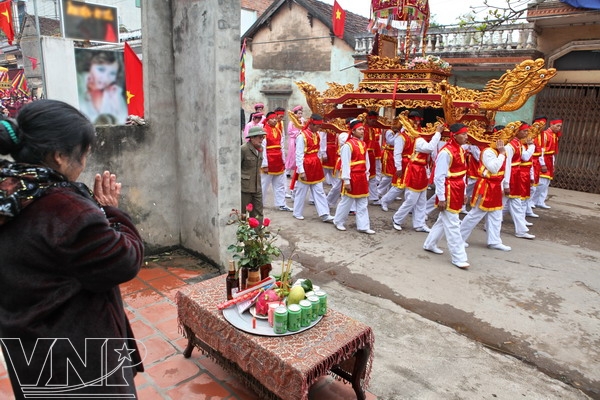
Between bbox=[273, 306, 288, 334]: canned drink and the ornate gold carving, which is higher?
the ornate gold carving

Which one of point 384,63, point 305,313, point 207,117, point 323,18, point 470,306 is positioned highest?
point 323,18

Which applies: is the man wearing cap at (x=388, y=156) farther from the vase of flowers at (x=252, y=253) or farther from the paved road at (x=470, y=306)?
the vase of flowers at (x=252, y=253)

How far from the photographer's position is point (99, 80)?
5.30 metres

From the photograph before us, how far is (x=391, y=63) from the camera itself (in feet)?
25.3

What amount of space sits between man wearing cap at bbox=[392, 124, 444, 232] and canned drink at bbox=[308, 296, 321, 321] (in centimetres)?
455

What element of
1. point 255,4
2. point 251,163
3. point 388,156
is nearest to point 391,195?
point 388,156

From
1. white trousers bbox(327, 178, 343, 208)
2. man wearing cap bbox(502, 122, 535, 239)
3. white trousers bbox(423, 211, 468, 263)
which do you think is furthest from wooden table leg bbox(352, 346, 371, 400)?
white trousers bbox(327, 178, 343, 208)

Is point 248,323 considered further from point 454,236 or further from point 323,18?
point 323,18

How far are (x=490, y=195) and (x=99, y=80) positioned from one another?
540 centimetres

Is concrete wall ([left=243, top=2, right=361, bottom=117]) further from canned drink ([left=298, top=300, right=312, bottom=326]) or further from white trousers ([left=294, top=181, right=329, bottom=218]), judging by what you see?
canned drink ([left=298, top=300, right=312, bottom=326])

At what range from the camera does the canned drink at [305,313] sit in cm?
254

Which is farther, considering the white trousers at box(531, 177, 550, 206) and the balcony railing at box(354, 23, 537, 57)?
the balcony railing at box(354, 23, 537, 57)

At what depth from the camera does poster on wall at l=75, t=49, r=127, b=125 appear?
5164mm

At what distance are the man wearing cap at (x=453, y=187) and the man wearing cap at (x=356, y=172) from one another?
1.36m
